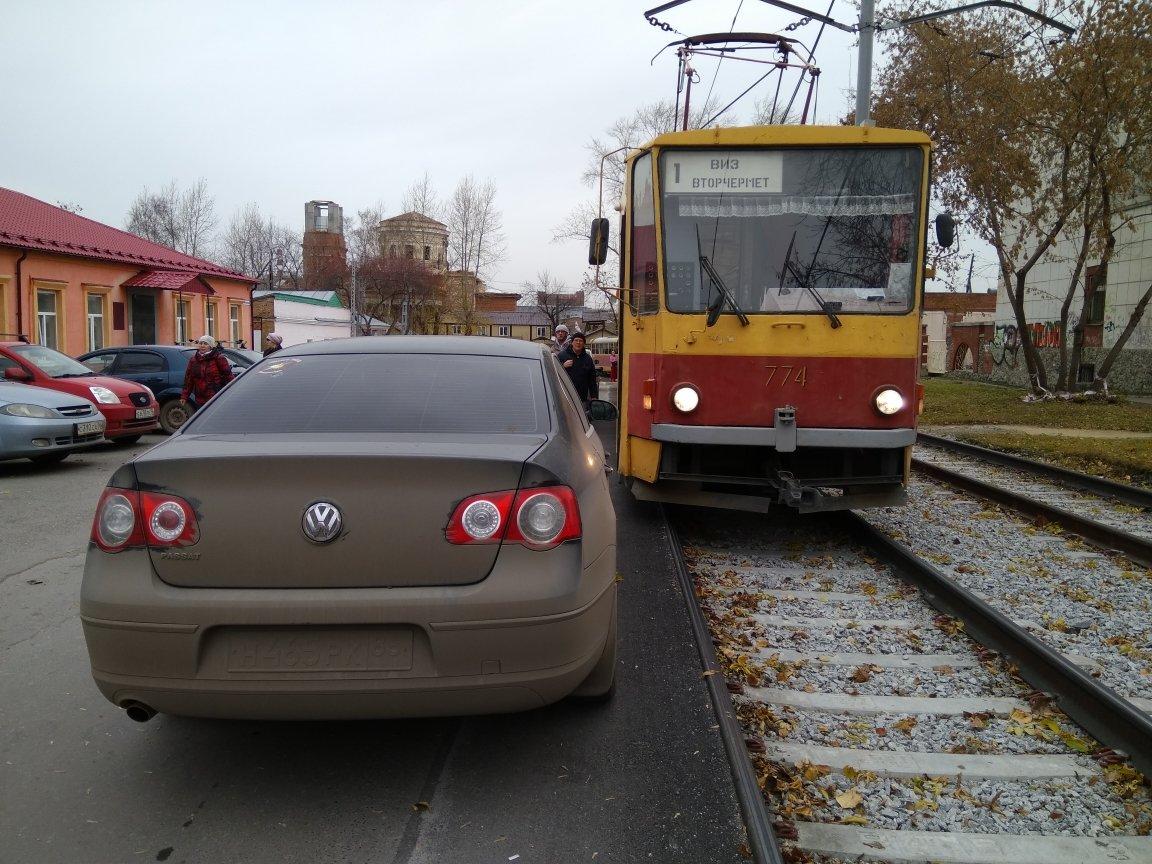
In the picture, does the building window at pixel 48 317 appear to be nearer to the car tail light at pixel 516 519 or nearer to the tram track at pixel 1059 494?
the tram track at pixel 1059 494

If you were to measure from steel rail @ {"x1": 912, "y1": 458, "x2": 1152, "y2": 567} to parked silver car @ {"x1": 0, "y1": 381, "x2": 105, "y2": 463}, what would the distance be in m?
10.6

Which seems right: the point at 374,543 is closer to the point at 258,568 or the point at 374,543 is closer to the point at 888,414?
the point at 258,568

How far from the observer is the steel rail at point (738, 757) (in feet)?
8.75

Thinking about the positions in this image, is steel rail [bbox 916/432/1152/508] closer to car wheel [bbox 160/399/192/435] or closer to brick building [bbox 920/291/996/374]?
car wheel [bbox 160/399/192/435]

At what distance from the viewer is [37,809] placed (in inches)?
118

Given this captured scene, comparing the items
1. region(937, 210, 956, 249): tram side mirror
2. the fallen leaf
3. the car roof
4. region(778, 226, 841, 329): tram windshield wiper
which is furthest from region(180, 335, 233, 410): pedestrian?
the fallen leaf

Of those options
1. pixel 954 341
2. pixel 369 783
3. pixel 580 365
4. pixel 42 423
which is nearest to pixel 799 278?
pixel 369 783

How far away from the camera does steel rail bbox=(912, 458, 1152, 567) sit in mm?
6566

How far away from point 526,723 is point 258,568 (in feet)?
4.63

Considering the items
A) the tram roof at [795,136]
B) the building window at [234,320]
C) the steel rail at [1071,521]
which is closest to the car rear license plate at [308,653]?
the tram roof at [795,136]

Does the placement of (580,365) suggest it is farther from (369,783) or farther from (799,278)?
(369,783)

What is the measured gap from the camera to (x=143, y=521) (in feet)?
9.59

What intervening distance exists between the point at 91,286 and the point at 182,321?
4.92 metres

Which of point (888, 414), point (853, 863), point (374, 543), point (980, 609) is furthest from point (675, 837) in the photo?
point (888, 414)
